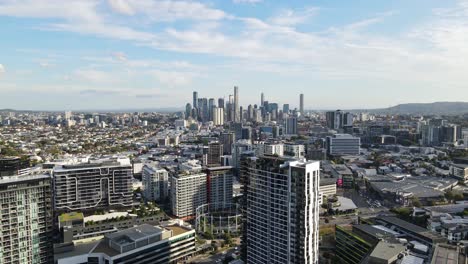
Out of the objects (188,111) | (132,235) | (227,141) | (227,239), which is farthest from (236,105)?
(132,235)

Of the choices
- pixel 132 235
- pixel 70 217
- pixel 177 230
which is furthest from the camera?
pixel 70 217

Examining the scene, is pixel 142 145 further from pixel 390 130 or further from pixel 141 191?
pixel 390 130

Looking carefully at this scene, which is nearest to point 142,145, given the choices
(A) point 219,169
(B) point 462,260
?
(A) point 219,169

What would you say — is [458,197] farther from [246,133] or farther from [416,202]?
[246,133]

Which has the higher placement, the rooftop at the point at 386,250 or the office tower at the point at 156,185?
the rooftop at the point at 386,250

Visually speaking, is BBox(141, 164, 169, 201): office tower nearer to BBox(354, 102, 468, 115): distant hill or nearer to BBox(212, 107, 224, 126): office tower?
BBox(212, 107, 224, 126): office tower

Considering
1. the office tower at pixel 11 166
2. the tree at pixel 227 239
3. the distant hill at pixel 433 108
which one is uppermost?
the distant hill at pixel 433 108

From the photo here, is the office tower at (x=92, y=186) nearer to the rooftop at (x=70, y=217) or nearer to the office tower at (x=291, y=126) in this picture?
the rooftop at (x=70, y=217)

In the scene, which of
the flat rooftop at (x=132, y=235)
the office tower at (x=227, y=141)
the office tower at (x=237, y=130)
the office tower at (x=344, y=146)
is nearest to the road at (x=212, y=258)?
the flat rooftop at (x=132, y=235)
